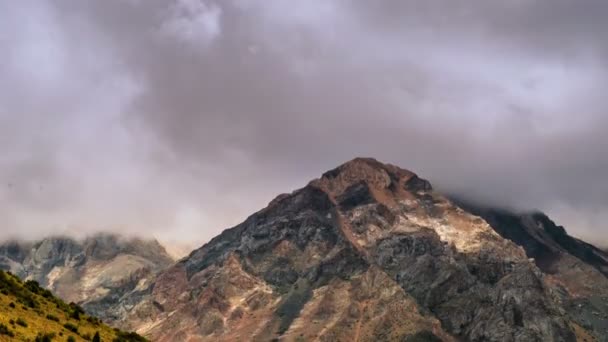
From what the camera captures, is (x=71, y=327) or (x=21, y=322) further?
(x=71, y=327)

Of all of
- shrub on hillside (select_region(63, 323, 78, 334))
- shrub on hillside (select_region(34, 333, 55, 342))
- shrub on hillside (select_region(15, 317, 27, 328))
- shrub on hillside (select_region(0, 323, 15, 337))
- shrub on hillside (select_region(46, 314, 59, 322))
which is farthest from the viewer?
shrub on hillside (select_region(46, 314, 59, 322))

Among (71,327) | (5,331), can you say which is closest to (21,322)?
(5,331)

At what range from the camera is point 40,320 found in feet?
200

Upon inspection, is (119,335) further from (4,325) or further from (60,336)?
(4,325)

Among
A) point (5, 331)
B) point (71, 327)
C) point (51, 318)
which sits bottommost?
point (5, 331)

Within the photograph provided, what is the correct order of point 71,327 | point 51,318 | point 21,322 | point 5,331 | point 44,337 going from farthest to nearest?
point 51,318, point 71,327, point 21,322, point 44,337, point 5,331

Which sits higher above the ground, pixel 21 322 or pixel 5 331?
pixel 21 322

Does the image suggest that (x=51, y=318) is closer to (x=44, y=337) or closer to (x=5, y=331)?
(x=44, y=337)

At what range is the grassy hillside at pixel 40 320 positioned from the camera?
52750mm

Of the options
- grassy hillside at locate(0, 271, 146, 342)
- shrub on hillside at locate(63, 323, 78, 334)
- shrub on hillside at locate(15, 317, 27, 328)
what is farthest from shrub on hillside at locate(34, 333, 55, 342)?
shrub on hillside at locate(63, 323, 78, 334)

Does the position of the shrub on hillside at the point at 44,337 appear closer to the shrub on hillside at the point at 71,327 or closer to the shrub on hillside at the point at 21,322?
the shrub on hillside at the point at 21,322

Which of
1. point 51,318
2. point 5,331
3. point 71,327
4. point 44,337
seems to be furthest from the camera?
point 51,318

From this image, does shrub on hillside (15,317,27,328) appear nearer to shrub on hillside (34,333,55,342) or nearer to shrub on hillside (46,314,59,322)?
shrub on hillside (34,333,55,342)

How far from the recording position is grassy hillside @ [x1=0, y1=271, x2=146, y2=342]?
52.8m
